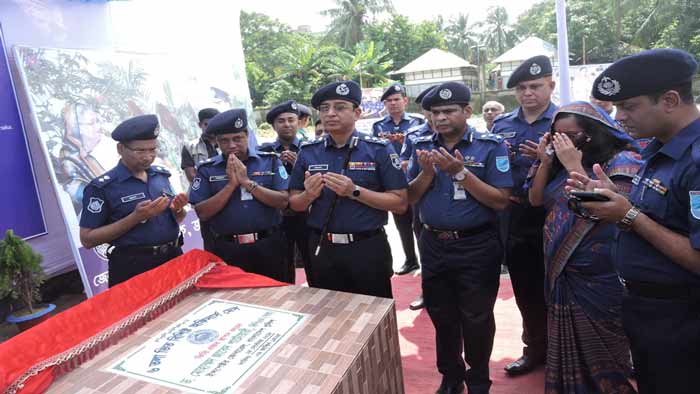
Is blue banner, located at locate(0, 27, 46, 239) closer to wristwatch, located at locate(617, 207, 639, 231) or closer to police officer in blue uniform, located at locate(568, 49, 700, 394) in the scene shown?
police officer in blue uniform, located at locate(568, 49, 700, 394)

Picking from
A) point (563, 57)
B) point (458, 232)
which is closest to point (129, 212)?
point (458, 232)

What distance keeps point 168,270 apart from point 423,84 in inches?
1031

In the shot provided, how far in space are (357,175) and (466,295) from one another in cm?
91

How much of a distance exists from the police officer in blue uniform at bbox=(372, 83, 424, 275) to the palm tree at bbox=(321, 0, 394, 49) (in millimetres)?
27879

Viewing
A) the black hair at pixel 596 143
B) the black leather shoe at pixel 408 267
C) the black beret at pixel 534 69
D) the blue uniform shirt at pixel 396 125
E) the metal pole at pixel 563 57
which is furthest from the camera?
the blue uniform shirt at pixel 396 125

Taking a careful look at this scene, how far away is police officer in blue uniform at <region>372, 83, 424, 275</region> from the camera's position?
4.82m

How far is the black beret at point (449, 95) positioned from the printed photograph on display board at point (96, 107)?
3.42 meters


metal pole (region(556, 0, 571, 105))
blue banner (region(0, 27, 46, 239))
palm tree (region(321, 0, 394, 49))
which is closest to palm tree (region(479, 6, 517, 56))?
palm tree (region(321, 0, 394, 49))

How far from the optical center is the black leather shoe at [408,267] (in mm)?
4744

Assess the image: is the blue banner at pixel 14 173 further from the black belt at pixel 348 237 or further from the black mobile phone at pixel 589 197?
the black mobile phone at pixel 589 197

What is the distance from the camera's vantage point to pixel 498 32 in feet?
140

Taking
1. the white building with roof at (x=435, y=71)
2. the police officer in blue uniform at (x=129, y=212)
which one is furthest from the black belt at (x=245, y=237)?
the white building with roof at (x=435, y=71)

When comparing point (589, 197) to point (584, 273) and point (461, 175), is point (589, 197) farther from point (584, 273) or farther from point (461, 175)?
point (461, 175)

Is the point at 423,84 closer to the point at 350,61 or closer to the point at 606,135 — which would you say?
the point at 350,61
